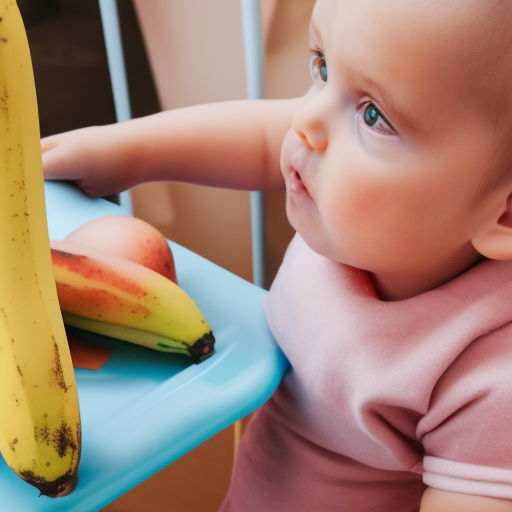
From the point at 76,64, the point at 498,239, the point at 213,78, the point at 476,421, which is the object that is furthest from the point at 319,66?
the point at 76,64

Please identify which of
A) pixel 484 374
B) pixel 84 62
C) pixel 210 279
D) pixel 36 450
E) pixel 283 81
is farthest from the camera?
pixel 84 62

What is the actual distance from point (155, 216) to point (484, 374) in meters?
0.67

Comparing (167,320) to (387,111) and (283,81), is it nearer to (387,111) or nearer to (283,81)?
(387,111)

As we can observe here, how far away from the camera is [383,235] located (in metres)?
0.48

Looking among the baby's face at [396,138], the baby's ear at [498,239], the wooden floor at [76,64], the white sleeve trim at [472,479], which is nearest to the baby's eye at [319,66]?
the baby's face at [396,138]

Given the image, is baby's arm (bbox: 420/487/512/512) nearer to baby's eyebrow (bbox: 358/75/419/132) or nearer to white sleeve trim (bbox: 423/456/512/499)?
white sleeve trim (bbox: 423/456/512/499)

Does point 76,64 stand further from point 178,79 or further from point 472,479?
point 472,479

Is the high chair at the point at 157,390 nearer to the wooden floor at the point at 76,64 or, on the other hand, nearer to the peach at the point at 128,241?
the peach at the point at 128,241

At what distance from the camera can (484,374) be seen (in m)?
0.49

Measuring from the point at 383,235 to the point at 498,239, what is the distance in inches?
3.2

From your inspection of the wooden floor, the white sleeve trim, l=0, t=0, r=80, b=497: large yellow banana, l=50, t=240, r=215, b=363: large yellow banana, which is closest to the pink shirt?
the white sleeve trim

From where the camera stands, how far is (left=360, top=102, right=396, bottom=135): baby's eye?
445mm

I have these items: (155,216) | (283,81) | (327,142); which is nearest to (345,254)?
(327,142)

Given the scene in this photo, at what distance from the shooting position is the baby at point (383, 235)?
0.41 metres
